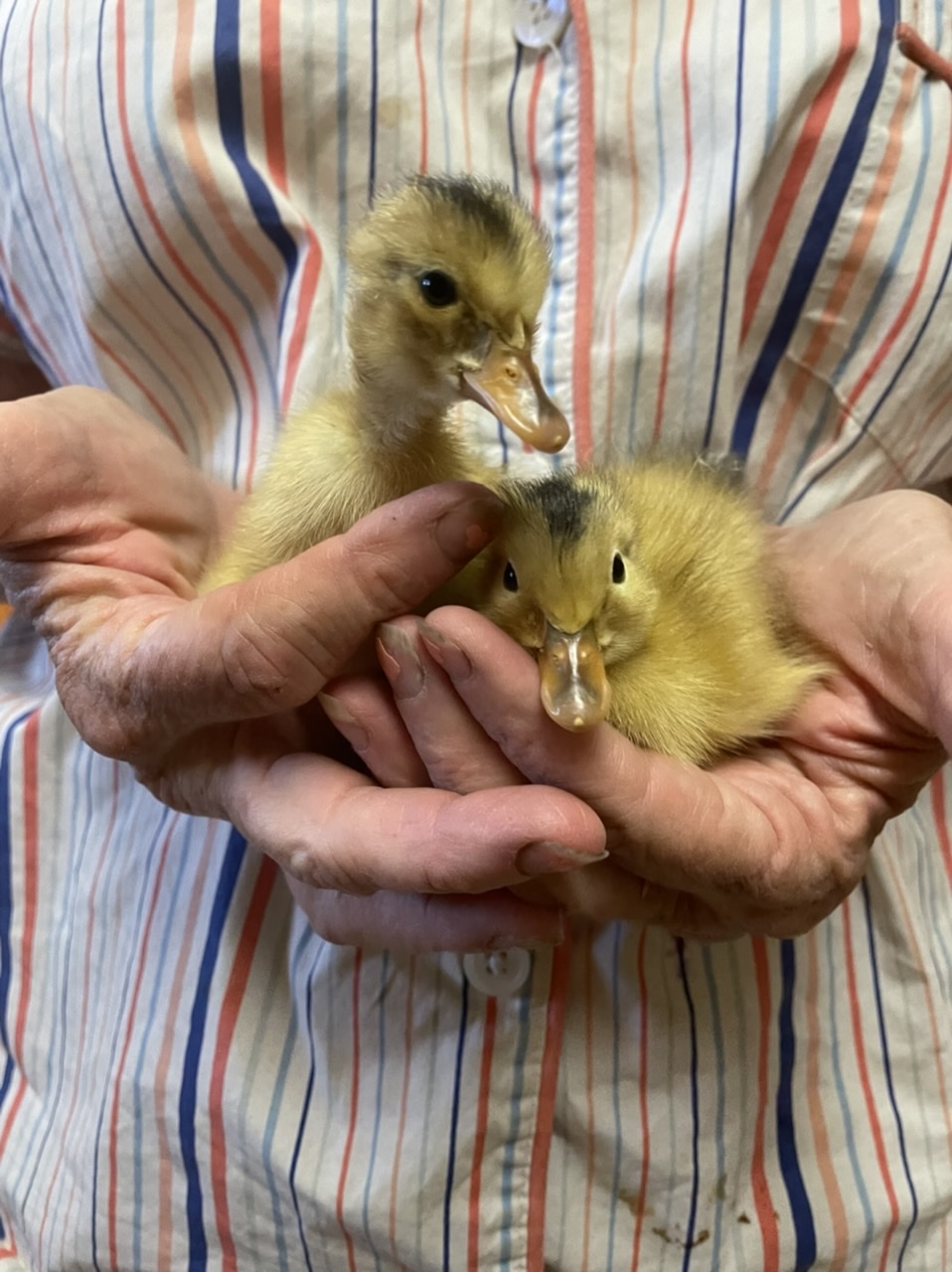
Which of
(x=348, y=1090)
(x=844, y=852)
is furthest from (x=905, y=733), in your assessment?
(x=348, y=1090)

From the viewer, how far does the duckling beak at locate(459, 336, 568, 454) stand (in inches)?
20.6

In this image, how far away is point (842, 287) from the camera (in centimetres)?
79

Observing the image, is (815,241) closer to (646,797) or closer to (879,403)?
(879,403)

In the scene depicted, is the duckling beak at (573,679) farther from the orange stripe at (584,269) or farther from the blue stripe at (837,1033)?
the blue stripe at (837,1033)

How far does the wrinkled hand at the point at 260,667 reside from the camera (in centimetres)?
54

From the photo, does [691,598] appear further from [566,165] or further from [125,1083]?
[125,1083]

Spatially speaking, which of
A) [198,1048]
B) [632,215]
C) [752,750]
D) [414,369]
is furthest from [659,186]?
[198,1048]

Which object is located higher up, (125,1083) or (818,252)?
(818,252)

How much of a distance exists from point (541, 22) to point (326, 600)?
0.53 meters

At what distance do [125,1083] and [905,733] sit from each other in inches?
26.3

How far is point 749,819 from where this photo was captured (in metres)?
0.61

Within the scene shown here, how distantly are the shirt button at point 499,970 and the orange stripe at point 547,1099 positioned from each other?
0.10 ft

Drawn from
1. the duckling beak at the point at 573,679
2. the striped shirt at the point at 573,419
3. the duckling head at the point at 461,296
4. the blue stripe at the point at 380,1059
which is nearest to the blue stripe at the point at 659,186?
the striped shirt at the point at 573,419

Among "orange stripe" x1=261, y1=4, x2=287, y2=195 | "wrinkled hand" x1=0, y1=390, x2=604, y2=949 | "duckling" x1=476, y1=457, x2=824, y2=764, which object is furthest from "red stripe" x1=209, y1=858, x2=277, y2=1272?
"orange stripe" x1=261, y1=4, x2=287, y2=195
